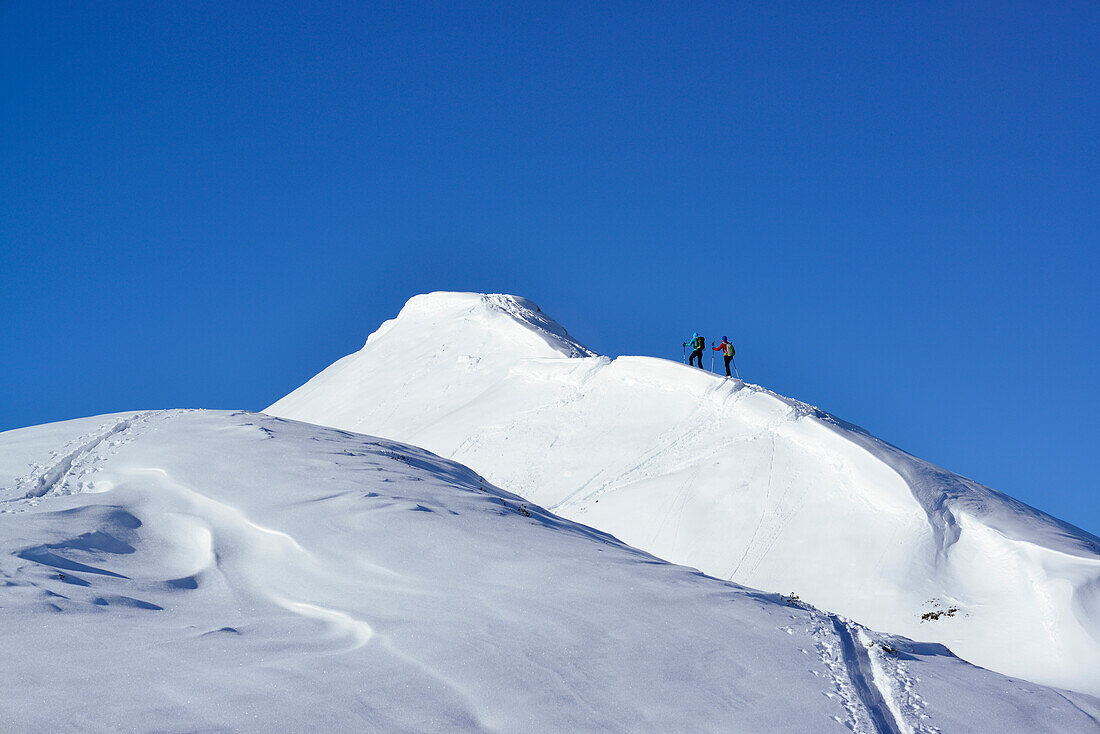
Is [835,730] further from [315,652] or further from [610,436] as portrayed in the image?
[610,436]

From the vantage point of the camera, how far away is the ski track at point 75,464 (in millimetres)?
14766

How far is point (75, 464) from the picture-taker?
16312mm

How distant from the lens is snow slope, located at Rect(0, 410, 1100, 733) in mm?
7938

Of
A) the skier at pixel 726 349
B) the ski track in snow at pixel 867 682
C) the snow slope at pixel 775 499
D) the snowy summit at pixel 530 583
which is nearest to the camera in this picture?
the snowy summit at pixel 530 583

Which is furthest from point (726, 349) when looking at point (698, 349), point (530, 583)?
point (530, 583)

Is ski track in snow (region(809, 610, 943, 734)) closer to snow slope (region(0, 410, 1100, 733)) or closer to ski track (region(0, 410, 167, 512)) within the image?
snow slope (region(0, 410, 1100, 733))

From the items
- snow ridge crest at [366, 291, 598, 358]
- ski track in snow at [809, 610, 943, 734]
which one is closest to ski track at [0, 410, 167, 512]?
ski track in snow at [809, 610, 943, 734]

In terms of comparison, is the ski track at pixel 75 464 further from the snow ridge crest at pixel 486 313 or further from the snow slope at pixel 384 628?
the snow ridge crest at pixel 486 313

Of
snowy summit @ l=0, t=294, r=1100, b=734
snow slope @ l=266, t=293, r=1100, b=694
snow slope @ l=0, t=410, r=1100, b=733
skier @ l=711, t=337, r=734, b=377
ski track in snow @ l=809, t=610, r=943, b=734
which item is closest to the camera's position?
snow slope @ l=0, t=410, r=1100, b=733

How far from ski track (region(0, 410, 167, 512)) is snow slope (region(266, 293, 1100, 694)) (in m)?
10.7

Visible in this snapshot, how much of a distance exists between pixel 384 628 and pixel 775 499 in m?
14.9

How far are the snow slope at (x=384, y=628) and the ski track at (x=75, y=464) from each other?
3.1 inches

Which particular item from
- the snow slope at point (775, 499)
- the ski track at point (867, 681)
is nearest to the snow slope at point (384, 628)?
the ski track at point (867, 681)

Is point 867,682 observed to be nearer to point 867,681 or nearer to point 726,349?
point 867,681
